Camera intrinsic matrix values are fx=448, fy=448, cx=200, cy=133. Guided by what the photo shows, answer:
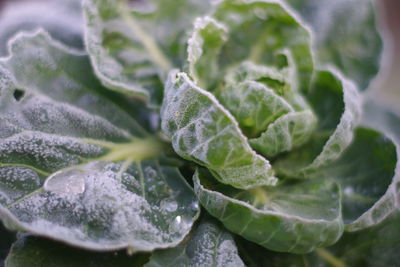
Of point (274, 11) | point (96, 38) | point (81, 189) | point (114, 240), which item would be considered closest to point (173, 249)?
point (114, 240)

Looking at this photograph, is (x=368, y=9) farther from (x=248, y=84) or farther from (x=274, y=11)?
(x=248, y=84)

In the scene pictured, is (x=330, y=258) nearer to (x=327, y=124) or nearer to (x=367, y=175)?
(x=367, y=175)

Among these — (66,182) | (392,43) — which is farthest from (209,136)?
(392,43)

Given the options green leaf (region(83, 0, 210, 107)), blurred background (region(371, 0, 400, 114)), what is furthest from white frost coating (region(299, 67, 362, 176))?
blurred background (region(371, 0, 400, 114))

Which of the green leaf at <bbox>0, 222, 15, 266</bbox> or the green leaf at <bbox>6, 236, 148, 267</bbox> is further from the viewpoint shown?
the green leaf at <bbox>0, 222, 15, 266</bbox>

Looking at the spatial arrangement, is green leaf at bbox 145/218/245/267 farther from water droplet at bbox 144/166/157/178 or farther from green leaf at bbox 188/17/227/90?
green leaf at bbox 188/17/227/90

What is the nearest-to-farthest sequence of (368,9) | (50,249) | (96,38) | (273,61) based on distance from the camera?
1. (50,249)
2. (96,38)
3. (273,61)
4. (368,9)

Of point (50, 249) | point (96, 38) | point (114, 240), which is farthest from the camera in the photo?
point (96, 38)
